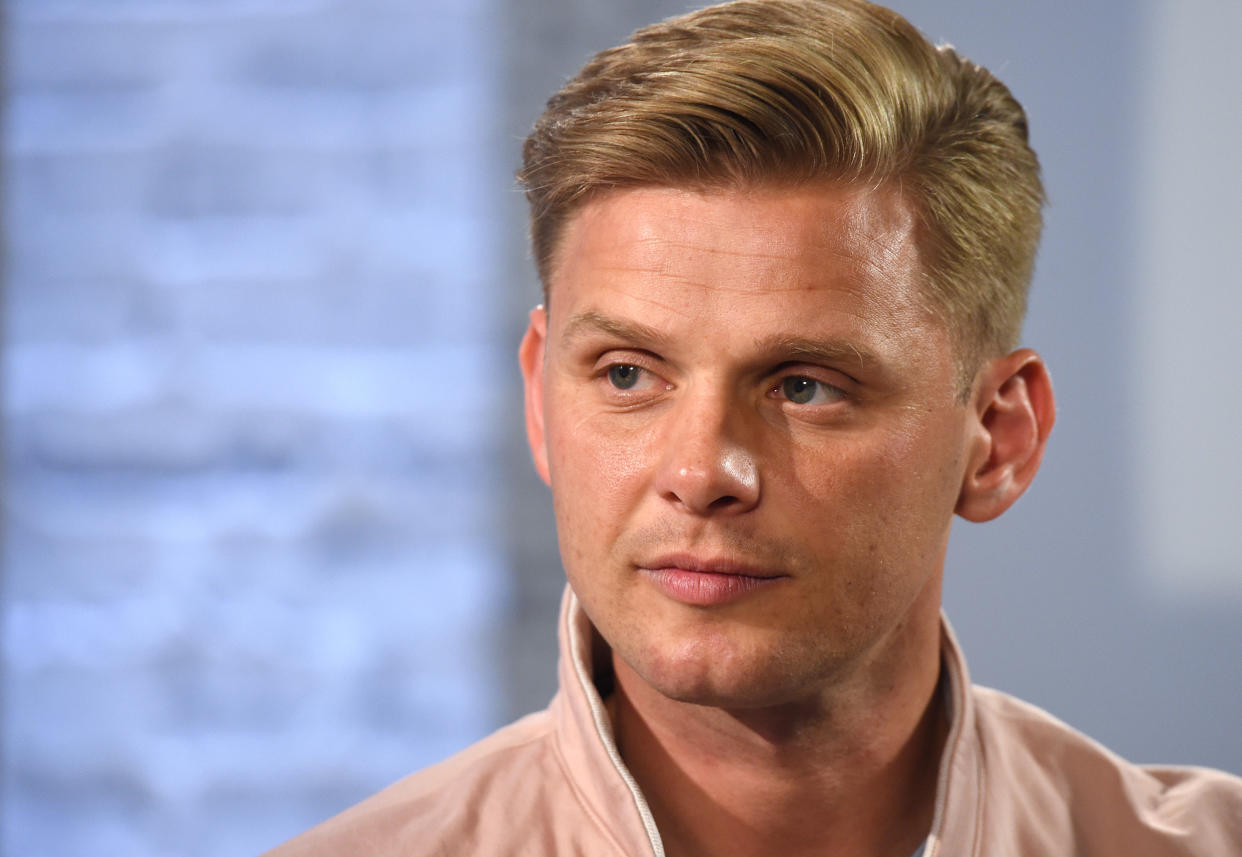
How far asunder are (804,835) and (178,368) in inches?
73.2

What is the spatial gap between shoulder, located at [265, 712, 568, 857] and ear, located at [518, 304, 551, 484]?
1.06 ft

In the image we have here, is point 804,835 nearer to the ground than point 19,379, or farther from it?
nearer to the ground

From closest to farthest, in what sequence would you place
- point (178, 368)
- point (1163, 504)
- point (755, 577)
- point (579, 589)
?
1. point (755, 577)
2. point (579, 589)
3. point (1163, 504)
4. point (178, 368)

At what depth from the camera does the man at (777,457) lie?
1.41m

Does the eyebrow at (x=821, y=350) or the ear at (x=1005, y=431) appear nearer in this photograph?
the eyebrow at (x=821, y=350)

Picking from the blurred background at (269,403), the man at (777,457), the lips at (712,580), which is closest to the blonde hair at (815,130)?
the man at (777,457)

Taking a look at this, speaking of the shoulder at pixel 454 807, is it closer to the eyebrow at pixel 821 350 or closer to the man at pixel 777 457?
the man at pixel 777 457

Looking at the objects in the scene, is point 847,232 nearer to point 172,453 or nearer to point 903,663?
point 903,663

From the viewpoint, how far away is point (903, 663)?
63.2 inches

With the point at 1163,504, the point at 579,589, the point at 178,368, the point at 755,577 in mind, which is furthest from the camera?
the point at 178,368

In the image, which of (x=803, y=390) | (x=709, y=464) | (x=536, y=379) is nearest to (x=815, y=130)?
(x=803, y=390)

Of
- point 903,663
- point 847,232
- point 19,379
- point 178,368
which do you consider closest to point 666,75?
point 847,232

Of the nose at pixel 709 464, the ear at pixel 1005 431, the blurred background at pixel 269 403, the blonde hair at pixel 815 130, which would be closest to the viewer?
the nose at pixel 709 464

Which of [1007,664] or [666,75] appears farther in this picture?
[1007,664]
